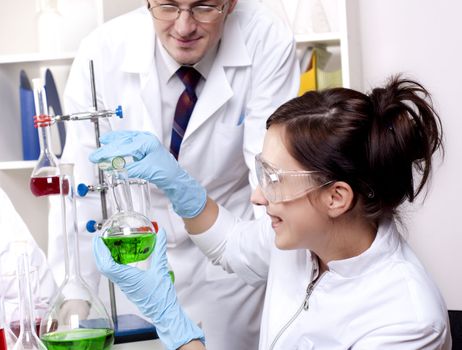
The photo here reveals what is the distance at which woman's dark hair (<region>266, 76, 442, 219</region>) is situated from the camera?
157 centimetres

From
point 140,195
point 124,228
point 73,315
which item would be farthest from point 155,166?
point 73,315

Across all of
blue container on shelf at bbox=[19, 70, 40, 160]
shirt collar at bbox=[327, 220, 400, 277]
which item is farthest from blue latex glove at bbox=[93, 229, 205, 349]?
blue container on shelf at bbox=[19, 70, 40, 160]

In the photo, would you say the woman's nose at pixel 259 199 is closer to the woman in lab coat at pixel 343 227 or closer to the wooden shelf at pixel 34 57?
the woman in lab coat at pixel 343 227

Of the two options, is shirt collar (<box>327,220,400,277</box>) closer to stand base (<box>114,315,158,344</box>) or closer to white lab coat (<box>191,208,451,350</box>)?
white lab coat (<box>191,208,451,350</box>)

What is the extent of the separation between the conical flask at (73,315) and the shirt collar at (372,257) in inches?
18.9

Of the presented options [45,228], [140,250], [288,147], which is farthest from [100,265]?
[45,228]

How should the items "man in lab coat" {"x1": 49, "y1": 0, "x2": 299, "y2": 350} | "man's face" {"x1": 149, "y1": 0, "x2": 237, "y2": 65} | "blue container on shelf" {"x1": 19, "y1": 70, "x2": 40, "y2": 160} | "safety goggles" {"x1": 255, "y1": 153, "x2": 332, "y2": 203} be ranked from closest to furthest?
"safety goggles" {"x1": 255, "y1": 153, "x2": 332, "y2": 203}
"man's face" {"x1": 149, "y1": 0, "x2": 237, "y2": 65}
"man in lab coat" {"x1": 49, "y1": 0, "x2": 299, "y2": 350}
"blue container on shelf" {"x1": 19, "y1": 70, "x2": 40, "y2": 160}

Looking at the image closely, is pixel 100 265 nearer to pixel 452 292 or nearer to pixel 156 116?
pixel 156 116

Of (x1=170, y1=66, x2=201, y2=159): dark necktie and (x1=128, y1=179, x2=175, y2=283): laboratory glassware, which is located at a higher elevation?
(x1=170, y1=66, x2=201, y2=159): dark necktie

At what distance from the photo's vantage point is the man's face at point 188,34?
2025 millimetres

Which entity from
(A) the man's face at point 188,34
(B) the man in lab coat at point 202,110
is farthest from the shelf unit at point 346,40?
(A) the man's face at point 188,34

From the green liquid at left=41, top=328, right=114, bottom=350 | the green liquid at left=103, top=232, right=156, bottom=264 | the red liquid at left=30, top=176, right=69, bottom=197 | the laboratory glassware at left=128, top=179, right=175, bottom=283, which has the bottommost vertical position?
the green liquid at left=41, top=328, right=114, bottom=350

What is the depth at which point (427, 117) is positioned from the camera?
158cm

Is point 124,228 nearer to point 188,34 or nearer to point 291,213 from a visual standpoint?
point 291,213
